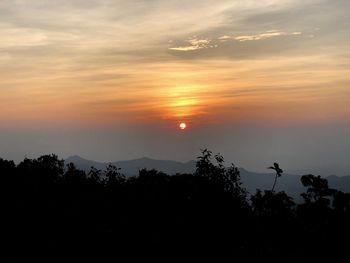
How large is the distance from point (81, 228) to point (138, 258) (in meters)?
8.86

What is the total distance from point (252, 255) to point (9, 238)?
29.9m

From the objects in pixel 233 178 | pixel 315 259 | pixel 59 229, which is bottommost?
pixel 315 259

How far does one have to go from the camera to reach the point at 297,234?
52781 millimetres

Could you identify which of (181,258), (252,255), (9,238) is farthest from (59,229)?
(252,255)

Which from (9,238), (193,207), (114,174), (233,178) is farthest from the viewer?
(114,174)

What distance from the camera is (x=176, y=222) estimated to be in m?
52.6

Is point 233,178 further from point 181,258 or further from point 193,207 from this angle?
point 181,258

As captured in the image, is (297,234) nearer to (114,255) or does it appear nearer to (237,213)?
(237,213)

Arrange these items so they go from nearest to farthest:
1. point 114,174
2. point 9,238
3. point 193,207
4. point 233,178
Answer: point 9,238, point 193,207, point 233,178, point 114,174

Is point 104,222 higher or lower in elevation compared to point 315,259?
higher

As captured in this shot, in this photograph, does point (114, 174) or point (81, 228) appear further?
point (114, 174)

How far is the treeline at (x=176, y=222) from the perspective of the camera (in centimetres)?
4950

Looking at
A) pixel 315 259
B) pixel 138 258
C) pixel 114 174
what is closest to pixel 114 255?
pixel 138 258

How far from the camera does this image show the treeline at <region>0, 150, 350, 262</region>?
49.5 metres
